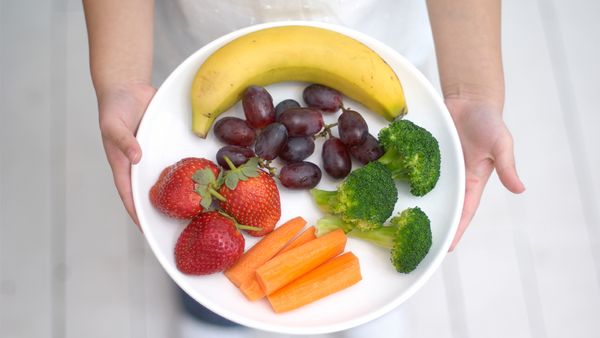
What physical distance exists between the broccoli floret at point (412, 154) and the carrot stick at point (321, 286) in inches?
5.6

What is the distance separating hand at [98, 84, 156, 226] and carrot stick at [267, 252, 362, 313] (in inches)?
10.0

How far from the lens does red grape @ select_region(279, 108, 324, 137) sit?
88cm

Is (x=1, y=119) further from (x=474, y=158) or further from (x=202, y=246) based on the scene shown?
(x=474, y=158)

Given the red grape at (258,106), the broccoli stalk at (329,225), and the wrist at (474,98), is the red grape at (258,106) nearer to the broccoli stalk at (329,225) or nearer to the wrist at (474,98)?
the broccoli stalk at (329,225)

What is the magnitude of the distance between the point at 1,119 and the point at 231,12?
1.00 metres

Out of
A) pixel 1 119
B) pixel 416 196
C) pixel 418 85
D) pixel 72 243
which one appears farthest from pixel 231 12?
pixel 1 119

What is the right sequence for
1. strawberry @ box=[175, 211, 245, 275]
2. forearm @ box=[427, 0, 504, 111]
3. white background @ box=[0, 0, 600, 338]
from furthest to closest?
white background @ box=[0, 0, 600, 338] → forearm @ box=[427, 0, 504, 111] → strawberry @ box=[175, 211, 245, 275]

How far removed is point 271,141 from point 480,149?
1.15 ft

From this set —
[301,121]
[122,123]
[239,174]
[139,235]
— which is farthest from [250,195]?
[139,235]

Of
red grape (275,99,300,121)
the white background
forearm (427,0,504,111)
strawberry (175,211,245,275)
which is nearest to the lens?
strawberry (175,211,245,275)

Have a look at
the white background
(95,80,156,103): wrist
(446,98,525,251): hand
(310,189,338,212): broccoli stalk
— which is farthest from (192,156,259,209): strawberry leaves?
the white background

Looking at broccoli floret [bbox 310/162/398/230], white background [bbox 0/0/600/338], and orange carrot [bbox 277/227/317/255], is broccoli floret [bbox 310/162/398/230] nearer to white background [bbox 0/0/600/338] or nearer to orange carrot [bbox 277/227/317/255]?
orange carrot [bbox 277/227/317/255]

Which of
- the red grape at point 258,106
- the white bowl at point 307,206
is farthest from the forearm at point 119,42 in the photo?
the red grape at point 258,106

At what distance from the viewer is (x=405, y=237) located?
0.83 metres
